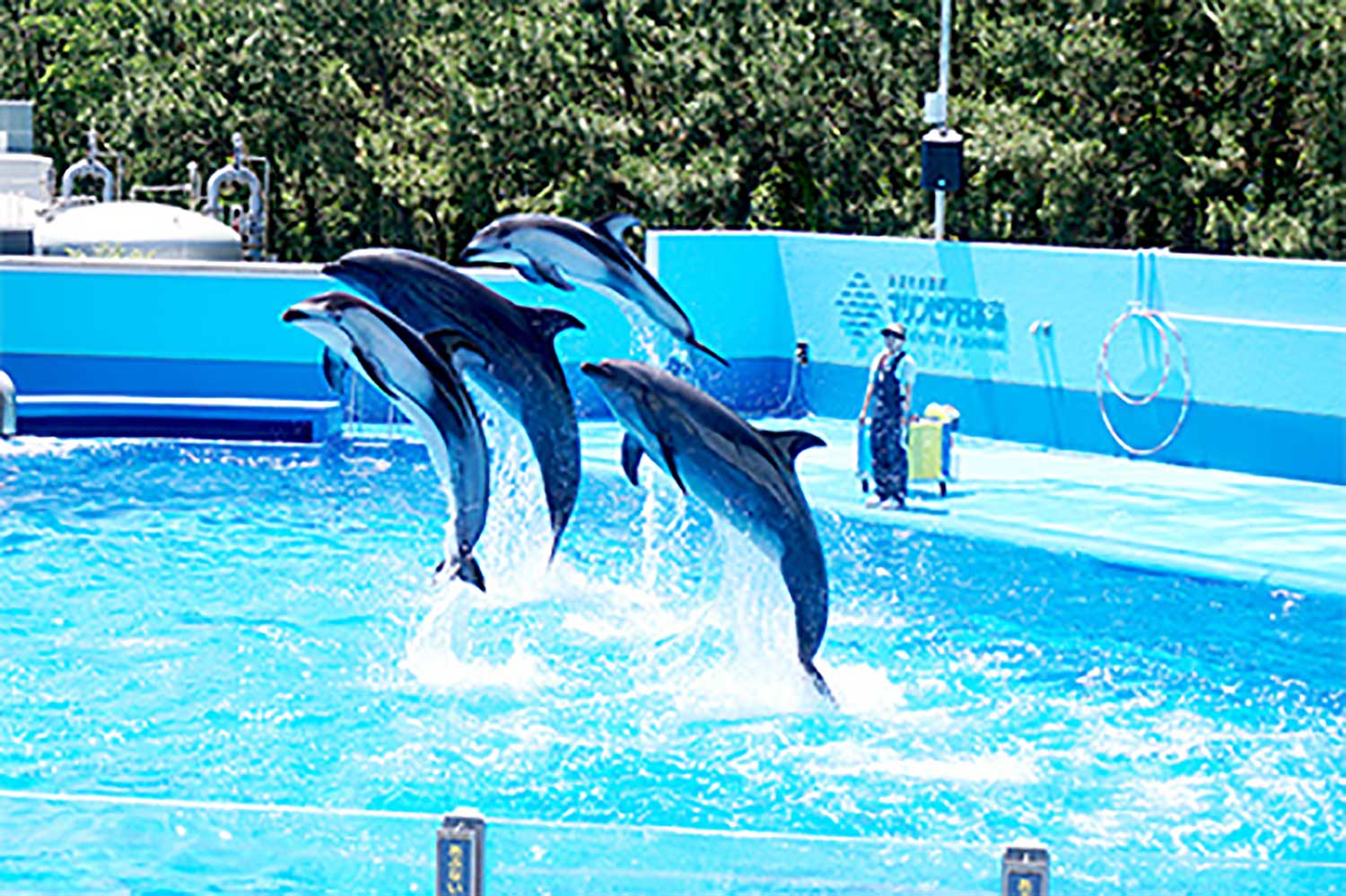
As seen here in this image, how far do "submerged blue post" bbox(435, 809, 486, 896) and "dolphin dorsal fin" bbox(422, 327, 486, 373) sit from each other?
535 centimetres

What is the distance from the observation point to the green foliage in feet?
84.5

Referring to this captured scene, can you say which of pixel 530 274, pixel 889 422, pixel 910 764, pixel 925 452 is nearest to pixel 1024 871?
pixel 910 764

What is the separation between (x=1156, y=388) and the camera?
17688 mm

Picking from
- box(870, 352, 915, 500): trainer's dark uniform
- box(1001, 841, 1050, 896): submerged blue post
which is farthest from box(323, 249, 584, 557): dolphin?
box(1001, 841, 1050, 896): submerged blue post

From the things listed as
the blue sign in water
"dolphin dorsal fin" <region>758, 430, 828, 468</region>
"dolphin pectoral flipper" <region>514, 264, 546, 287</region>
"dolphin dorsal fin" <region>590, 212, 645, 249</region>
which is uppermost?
"dolphin dorsal fin" <region>590, 212, 645, 249</region>

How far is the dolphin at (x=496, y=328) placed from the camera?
11211mm

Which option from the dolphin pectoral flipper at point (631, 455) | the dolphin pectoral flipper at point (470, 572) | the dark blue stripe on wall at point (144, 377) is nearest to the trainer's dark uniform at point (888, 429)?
the dolphin pectoral flipper at point (470, 572)

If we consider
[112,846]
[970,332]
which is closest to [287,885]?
[112,846]

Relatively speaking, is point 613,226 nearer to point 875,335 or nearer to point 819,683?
point 819,683

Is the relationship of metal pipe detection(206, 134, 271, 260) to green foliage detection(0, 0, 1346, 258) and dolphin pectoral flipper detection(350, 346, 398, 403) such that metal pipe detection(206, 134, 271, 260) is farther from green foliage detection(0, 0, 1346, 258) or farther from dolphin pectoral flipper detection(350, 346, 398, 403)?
dolphin pectoral flipper detection(350, 346, 398, 403)

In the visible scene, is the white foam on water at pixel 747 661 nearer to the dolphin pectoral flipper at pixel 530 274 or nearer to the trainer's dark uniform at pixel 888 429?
the dolphin pectoral flipper at pixel 530 274

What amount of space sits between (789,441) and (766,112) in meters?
18.8

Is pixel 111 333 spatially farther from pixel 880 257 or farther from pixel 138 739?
pixel 138 739

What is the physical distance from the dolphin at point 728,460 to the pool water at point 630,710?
0.58 m
